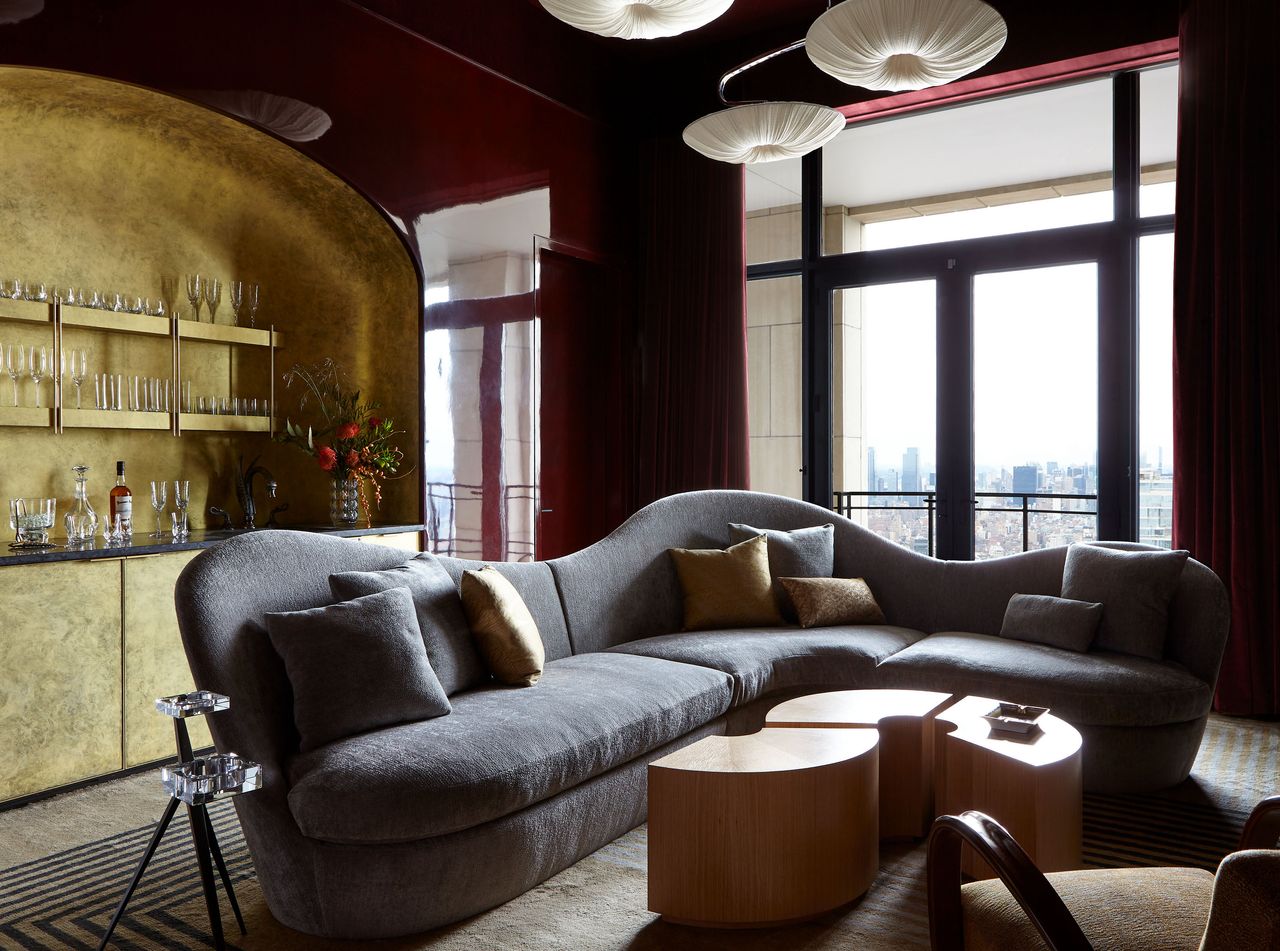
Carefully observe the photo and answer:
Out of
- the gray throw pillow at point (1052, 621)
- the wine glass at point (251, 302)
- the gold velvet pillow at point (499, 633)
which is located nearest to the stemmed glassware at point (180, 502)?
the wine glass at point (251, 302)

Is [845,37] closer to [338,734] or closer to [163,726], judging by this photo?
[338,734]

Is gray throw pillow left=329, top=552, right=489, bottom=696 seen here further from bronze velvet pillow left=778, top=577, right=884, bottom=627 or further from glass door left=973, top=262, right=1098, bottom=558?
glass door left=973, top=262, right=1098, bottom=558

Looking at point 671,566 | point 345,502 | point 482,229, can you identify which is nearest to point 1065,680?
point 671,566

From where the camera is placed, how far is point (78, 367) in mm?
4316

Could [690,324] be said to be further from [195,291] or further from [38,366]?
[38,366]

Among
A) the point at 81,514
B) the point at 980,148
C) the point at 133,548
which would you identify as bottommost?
the point at 133,548

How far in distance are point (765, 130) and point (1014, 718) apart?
2525 mm

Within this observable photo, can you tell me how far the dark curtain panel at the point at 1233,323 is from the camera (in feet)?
15.3

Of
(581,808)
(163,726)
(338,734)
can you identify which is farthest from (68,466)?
(581,808)

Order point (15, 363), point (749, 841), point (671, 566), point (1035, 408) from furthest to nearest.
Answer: point (1035, 408) → point (671, 566) → point (15, 363) → point (749, 841)

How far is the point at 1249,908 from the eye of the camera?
958 millimetres

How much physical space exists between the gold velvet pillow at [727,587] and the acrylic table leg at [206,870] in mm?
2357

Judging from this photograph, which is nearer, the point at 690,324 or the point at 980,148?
the point at 980,148

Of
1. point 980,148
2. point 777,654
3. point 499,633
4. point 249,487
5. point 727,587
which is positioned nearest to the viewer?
point 499,633
